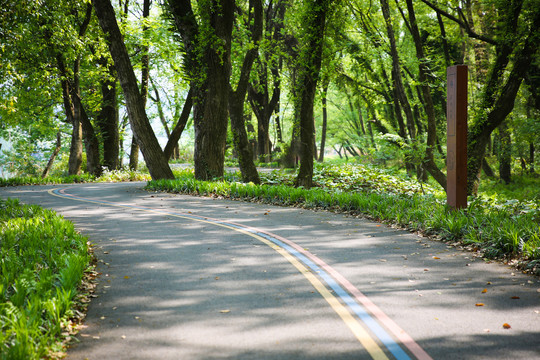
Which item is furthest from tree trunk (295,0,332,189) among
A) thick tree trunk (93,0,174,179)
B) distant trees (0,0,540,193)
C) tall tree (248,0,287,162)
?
tall tree (248,0,287,162)

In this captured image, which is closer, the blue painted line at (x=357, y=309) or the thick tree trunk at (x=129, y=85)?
the blue painted line at (x=357, y=309)

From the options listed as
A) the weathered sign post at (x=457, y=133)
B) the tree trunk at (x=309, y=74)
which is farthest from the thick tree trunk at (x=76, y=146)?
the weathered sign post at (x=457, y=133)

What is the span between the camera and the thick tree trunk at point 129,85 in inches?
701

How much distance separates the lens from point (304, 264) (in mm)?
7066

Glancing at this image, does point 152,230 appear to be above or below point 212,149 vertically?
below

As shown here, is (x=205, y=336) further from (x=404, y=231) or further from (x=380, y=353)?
(x=404, y=231)

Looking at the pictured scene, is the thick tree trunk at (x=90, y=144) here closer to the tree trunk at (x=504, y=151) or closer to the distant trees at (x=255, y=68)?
the distant trees at (x=255, y=68)

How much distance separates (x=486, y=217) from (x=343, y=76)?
20929 millimetres

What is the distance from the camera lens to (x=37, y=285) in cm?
515

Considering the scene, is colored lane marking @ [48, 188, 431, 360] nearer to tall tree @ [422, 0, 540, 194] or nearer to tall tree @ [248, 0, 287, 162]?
tall tree @ [422, 0, 540, 194]

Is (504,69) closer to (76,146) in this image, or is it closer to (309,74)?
(309,74)

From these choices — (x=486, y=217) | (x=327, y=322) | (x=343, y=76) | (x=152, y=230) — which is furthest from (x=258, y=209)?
(x=343, y=76)

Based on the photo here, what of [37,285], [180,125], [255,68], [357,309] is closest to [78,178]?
[180,125]

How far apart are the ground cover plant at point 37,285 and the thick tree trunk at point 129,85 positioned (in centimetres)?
1020
